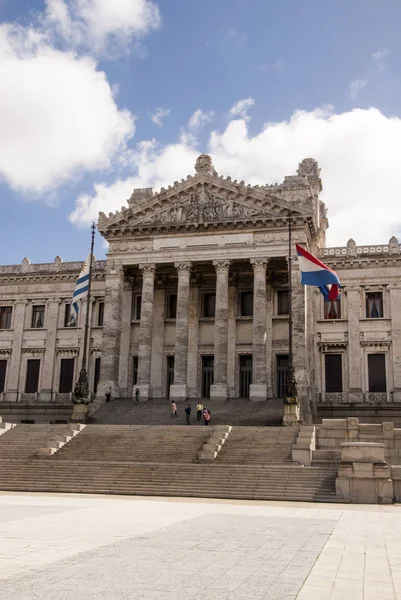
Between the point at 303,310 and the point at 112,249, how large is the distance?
47.7 ft

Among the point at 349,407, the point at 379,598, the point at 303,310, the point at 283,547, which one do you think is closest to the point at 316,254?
the point at 303,310

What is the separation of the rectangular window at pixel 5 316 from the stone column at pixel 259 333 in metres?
21.6

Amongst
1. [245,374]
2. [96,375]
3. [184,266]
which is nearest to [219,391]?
[245,374]

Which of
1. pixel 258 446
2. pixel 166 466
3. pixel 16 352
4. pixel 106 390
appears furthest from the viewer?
pixel 16 352

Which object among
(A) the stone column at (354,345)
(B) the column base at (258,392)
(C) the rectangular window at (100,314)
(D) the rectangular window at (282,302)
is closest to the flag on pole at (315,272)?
(B) the column base at (258,392)

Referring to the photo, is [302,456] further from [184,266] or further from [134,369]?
[134,369]

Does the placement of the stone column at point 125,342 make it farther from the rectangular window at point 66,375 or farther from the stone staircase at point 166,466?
the stone staircase at point 166,466

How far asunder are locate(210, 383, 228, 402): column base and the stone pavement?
23610 millimetres

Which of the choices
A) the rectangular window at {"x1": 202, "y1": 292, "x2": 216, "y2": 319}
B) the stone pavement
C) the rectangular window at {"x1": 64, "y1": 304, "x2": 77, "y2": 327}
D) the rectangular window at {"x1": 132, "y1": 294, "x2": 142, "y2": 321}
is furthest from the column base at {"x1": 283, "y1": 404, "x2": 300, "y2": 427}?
the rectangular window at {"x1": 64, "y1": 304, "x2": 77, "y2": 327}

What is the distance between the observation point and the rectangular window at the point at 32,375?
5178 cm

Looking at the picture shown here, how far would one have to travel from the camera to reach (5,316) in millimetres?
54344

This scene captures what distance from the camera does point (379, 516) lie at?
18.2m

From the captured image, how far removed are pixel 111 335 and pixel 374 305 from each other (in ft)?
61.0

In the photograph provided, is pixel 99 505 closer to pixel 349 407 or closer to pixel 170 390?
pixel 170 390
